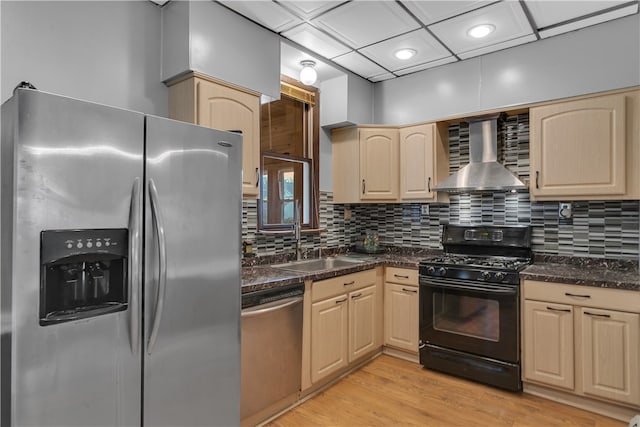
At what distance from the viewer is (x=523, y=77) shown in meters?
2.98

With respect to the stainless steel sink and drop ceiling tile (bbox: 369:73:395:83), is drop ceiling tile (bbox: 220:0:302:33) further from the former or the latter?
the stainless steel sink

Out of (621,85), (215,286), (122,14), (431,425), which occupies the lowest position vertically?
(431,425)

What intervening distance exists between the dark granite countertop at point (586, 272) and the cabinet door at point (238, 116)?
2.07m

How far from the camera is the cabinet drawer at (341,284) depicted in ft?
8.54

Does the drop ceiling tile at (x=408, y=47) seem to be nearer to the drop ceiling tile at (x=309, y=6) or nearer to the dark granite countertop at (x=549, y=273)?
the drop ceiling tile at (x=309, y=6)

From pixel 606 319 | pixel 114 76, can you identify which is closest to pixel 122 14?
pixel 114 76

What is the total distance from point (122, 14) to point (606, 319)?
3.54 metres

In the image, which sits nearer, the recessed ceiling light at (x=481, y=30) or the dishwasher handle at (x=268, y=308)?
the dishwasher handle at (x=268, y=308)

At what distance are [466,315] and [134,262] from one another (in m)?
2.45

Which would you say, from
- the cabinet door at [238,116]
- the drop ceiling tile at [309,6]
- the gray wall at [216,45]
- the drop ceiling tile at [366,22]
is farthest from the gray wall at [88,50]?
the drop ceiling tile at [366,22]

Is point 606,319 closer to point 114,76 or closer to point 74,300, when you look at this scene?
point 74,300

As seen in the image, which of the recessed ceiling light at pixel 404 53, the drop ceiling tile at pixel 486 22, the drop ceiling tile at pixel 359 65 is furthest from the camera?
the drop ceiling tile at pixel 359 65

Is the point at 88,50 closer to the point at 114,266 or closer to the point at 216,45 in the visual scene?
the point at 216,45

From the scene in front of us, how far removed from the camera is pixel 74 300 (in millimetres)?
1345
